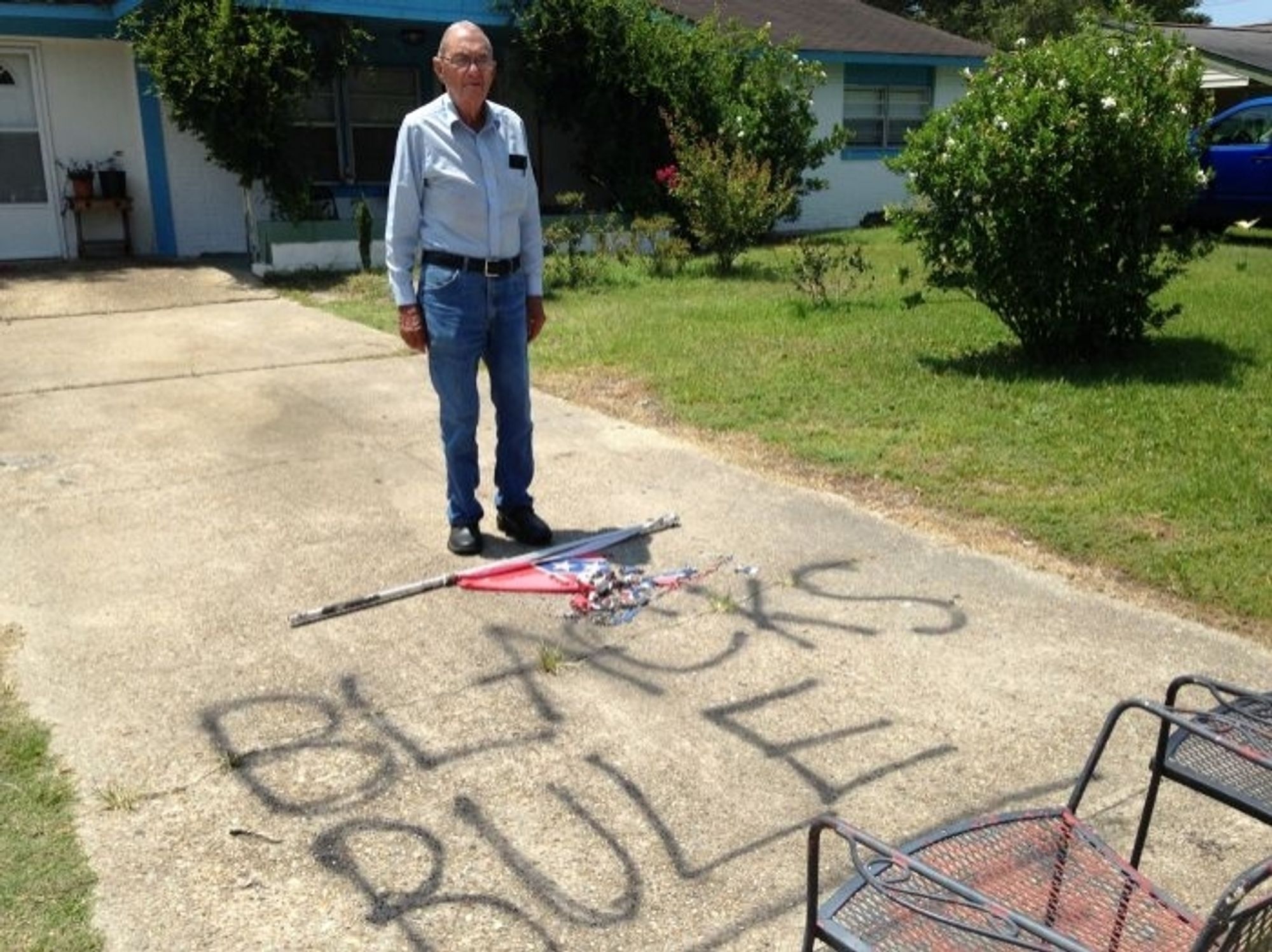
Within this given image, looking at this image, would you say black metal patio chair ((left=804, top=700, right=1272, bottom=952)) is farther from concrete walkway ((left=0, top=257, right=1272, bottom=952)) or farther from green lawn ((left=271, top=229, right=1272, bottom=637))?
green lawn ((left=271, top=229, right=1272, bottom=637))

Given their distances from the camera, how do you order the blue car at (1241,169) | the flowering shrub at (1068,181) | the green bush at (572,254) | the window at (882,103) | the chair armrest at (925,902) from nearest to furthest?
the chair armrest at (925,902), the flowering shrub at (1068,181), the green bush at (572,254), the blue car at (1241,169), the window at (882,103)

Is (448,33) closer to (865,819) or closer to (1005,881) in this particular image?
(865,819)

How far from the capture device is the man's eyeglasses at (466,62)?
4203mm

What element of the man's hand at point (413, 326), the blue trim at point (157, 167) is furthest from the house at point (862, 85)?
the man's hand at point (413, 326)

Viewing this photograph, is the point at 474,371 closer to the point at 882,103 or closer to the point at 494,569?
the point at 494,569

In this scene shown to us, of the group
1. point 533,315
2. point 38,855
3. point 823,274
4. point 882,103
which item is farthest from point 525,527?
point 882,103

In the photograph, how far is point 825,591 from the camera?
4395 mm

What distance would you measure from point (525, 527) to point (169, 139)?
445 inches

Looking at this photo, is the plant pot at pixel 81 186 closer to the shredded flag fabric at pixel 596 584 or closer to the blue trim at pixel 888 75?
the shredded flag fabric at pixel 596 584

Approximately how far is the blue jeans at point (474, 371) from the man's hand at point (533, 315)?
47 millimetres

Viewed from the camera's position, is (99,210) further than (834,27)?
No

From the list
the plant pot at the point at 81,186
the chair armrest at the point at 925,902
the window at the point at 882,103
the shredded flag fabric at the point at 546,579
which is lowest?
the shredded flag fabric at the point at 546,579

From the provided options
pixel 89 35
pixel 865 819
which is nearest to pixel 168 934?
pixel 865 819

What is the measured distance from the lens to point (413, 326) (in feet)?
14.7
